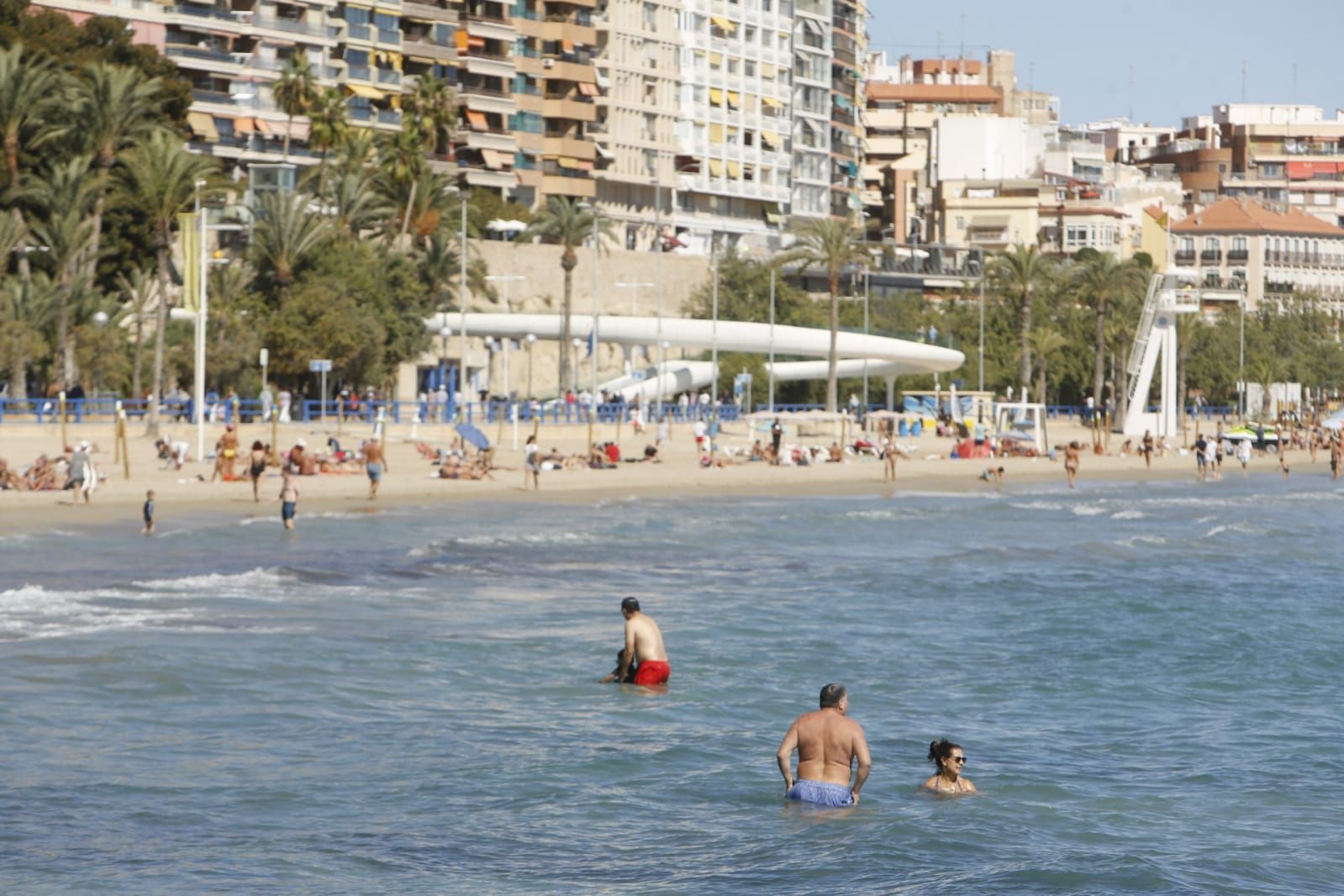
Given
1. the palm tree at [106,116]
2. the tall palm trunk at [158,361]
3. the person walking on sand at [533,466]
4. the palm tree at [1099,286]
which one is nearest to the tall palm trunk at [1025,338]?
the palm tree at [1099,286]

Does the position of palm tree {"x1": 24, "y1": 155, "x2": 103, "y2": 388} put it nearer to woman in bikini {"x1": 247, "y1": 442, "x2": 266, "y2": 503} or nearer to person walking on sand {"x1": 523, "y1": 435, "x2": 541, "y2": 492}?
person walking on sand {"x1": 523, "y1": 435, "x2": 541, "y2": 492}

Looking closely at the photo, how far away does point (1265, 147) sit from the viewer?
535 ft

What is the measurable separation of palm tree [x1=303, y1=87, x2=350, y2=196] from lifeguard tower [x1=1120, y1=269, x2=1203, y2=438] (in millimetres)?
31741

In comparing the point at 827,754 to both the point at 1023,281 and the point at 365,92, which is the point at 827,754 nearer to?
the point at 1023,281

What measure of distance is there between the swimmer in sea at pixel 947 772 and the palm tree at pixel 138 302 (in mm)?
43421

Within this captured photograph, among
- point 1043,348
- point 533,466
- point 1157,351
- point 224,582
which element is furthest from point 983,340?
point 224,582

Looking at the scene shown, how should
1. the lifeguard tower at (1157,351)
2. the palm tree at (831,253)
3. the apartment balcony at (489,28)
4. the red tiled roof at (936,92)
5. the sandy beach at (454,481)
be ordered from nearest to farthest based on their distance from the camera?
the sandy beach at (454,481), the palm tree at (831,253), the lifeguard tower at (1157,351), the apartment balcony at (489,28), the red tiled roof at (936,92)

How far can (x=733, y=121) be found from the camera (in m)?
116

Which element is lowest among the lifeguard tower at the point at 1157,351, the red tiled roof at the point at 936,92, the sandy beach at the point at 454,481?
the sandy beach at the point at 454,481

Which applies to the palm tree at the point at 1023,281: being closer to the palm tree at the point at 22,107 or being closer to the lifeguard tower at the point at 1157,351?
the lifeguard tower at the point at 1157,351

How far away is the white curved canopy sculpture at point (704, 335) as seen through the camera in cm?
7619

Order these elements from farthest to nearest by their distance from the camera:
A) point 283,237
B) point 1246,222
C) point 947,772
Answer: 1. point 1246,222
2. point 283,237
3. point 947,772

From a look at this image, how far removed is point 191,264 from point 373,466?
691 centimetres

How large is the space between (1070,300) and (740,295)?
15.9 metres
